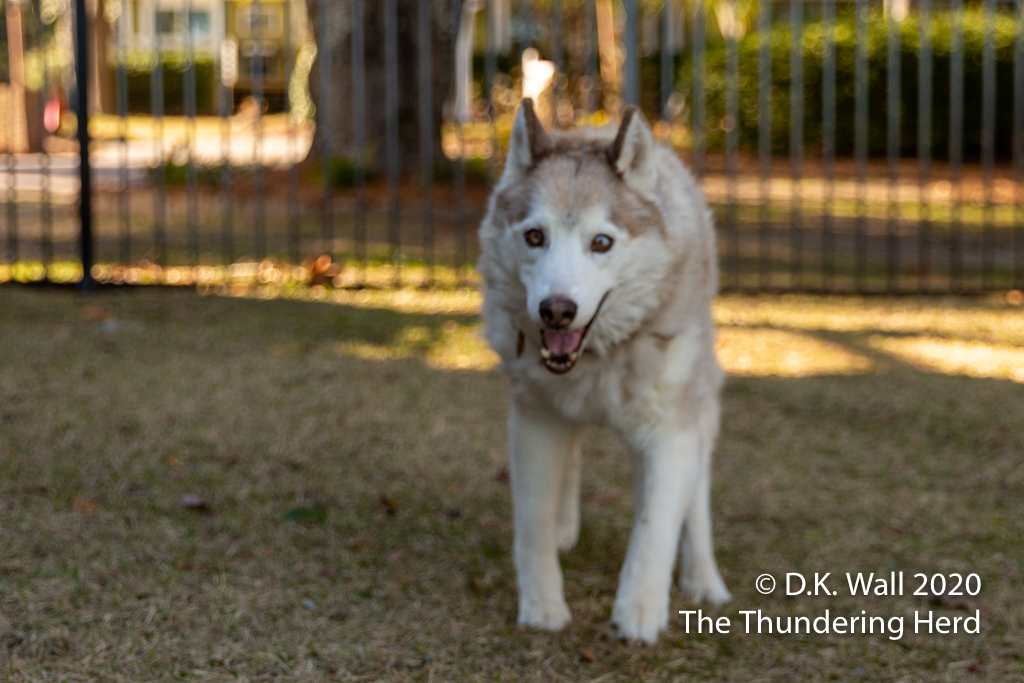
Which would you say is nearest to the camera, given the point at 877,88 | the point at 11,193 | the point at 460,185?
the point at 11,193

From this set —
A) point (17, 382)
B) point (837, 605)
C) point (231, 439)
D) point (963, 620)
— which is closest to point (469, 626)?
point (837, 605)

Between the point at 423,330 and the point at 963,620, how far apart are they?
12.4 feet

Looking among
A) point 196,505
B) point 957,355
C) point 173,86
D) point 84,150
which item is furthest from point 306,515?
point 173,86

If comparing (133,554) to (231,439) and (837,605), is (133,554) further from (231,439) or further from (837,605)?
(837,605)

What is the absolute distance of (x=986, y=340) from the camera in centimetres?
624

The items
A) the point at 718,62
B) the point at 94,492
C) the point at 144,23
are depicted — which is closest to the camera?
the point at 94,492

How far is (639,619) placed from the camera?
2.89 meters

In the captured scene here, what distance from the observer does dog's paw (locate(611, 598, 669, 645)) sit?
9.48ft

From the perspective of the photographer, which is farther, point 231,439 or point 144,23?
point 144,23

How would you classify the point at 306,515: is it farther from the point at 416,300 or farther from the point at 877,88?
the point at 877,88

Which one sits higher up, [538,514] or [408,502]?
[538,514]

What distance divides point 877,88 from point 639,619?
549 inches

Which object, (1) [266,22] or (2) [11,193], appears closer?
(2) [11,193]

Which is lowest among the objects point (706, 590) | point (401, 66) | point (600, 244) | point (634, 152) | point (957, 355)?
point (706, 590)
